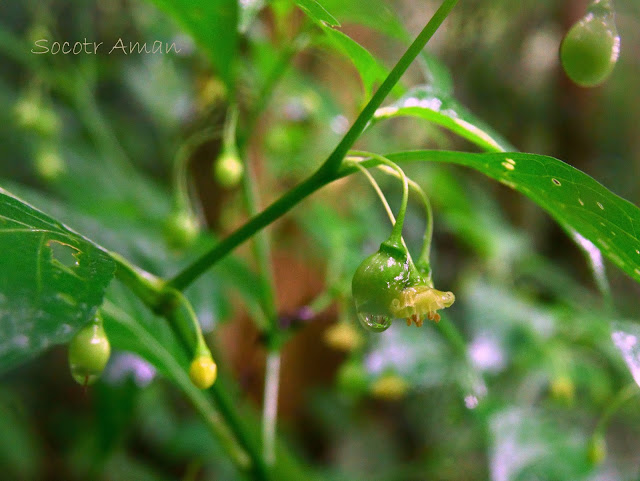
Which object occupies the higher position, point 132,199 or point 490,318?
point 490,318

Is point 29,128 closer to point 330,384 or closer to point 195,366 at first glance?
point 195,366

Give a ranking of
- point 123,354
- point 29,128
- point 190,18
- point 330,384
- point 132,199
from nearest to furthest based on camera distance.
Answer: point 190,18 < point 123,354 < point 29,128 < point 132,199 < point 330,384

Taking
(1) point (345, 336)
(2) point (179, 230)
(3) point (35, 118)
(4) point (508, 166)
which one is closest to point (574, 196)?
(4) point (508, 166)

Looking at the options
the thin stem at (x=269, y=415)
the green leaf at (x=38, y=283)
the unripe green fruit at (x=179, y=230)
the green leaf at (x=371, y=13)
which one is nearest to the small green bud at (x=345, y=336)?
the thin stem at (x=269, y=415)

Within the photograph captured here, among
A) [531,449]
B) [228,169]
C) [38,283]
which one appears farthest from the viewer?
[531,449]

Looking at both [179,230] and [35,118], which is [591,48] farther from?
[35,118]

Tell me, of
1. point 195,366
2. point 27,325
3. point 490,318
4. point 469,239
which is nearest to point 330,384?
point 469,239

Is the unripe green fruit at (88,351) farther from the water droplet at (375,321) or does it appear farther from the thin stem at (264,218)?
the water droplet at (375,321)
